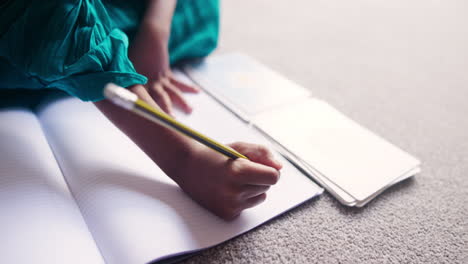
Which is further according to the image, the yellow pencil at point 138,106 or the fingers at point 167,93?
the fingers at point 167,93

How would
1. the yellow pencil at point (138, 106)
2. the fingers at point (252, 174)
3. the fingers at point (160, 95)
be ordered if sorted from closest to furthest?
the yellow pencil at point (138, 106)
the fingers at point (252, 174)
the fingers at point (160, 95)

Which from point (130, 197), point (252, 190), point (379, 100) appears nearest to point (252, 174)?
point (252, 190)

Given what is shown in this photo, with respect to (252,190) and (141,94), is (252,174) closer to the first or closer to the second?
(252,190)

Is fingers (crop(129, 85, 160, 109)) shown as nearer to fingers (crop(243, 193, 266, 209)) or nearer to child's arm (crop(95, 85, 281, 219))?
child's arm (crop(95, 85, 281, 219))

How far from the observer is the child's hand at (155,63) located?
0.49 meters

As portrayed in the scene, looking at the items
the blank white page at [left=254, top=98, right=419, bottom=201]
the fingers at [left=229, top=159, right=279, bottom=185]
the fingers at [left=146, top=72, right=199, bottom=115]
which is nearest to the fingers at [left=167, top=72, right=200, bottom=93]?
the fingers at [left=146, top=72, right=199, bottom=115]

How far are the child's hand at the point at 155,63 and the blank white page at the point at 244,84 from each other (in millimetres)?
72

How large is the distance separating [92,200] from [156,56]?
0.25 m

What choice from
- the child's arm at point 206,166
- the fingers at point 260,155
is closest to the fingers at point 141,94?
the child's arm at point 206,166

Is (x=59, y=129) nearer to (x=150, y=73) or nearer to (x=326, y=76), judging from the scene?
(x=150, y=73)

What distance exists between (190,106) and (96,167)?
18 centimetres

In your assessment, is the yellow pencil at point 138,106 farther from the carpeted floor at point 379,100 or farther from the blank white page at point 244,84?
the blank white page at point 244,84

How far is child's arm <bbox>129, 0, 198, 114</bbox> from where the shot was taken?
0.49 meters

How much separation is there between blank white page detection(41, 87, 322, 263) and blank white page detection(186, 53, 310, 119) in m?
0.11
